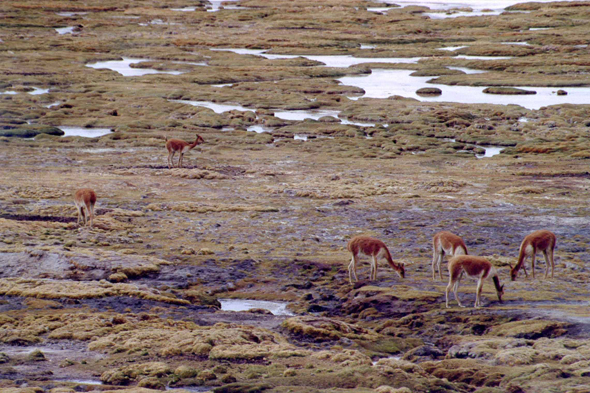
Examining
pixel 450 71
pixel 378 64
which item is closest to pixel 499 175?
pixel 450 71

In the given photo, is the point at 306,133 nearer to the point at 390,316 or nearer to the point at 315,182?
the point at 315,182

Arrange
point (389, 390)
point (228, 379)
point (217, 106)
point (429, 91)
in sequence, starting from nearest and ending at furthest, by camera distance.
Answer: point (389, 390) < point (228, 379) < point (217, 106) < point (429, 91)

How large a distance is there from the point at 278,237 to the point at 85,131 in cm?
3444

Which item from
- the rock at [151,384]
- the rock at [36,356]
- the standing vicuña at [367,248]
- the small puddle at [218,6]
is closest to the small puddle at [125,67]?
the small puddle at [218,6]

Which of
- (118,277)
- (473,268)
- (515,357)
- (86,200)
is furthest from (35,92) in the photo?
(515,357)

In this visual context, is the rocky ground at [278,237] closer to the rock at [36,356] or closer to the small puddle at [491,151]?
the rock at [36,356]

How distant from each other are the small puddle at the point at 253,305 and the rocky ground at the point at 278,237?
263 millimetres

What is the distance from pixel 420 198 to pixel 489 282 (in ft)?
44.4

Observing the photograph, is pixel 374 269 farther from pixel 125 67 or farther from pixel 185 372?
pixel 125 67

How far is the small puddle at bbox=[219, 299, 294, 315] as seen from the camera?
19.4m

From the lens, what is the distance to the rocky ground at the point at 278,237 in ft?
47.9

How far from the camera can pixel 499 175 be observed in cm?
4041

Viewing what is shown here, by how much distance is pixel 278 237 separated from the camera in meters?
27.1

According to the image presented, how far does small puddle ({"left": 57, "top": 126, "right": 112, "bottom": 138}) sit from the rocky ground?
133 cm
